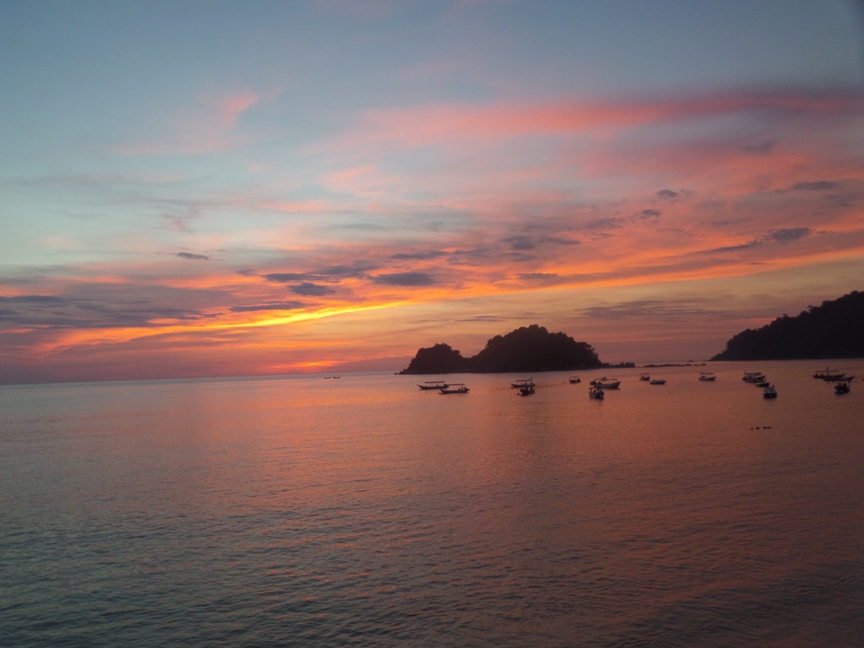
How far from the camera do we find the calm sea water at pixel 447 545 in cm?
2250

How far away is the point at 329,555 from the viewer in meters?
30.4

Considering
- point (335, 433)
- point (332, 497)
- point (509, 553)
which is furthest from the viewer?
point (335, 433)

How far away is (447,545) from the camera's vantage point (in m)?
31.3

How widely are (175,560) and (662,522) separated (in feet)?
85.2

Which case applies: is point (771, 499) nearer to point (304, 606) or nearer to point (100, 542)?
point (304, 606)

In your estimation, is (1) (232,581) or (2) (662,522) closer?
(1) (232,581)

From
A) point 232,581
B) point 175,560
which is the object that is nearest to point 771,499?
point 232,581

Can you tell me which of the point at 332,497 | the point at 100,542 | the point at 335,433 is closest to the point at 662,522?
the point at 332,497

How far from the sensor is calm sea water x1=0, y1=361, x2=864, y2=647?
22500 mm

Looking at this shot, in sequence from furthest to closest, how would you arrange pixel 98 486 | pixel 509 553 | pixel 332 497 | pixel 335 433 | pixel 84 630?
pixel 335 433, pixel 98 486, pixel 332 497, pixel 509 553, pixel 84 630

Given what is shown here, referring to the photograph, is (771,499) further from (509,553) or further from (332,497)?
(332,497)

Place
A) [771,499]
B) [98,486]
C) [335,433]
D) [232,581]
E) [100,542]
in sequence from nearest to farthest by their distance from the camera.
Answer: [232,581]
[100,542]
[771,499]
[98,486]
[335,433]

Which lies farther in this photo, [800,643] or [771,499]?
[771,499]

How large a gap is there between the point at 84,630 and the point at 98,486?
99.8 feet
